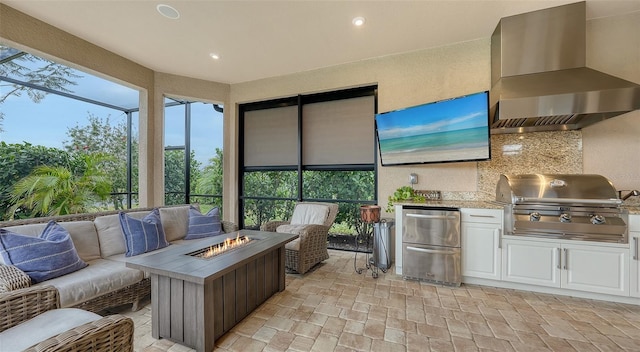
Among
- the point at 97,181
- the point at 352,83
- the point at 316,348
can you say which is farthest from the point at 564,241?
the point at 97,181

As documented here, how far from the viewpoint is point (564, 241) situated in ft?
8.04

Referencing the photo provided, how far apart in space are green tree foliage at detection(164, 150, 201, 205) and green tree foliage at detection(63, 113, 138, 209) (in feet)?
2.64

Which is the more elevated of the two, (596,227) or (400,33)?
(400,33)

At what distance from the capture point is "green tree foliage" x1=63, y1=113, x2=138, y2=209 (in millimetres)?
4293

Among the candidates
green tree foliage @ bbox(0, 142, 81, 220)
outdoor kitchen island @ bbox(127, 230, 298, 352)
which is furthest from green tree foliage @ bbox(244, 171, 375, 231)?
green tree foliage @ bbox(0, 142, 81, 220)

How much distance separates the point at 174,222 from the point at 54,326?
203 centimetres

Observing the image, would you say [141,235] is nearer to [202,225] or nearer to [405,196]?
[202,225]

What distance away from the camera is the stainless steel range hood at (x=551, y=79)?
2.34 m

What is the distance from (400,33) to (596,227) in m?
2.94

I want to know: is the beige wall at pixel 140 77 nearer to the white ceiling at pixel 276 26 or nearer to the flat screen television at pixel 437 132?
the white ceiling at pixel 276 26

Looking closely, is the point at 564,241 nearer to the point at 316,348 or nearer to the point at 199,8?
the point at 316,348

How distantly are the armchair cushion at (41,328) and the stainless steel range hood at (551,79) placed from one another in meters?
3.80

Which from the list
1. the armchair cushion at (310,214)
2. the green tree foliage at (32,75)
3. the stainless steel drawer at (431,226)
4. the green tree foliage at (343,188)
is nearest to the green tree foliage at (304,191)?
the green tree foliage at (343,188)

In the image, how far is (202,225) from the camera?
3.26 meters
